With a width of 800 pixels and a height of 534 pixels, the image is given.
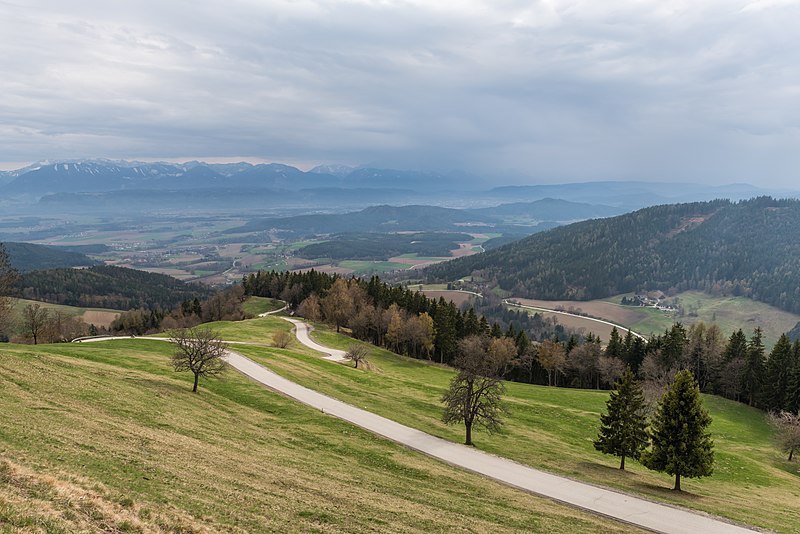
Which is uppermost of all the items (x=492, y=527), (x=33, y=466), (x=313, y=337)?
(x=33, y=466)

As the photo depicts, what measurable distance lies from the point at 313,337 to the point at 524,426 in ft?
184

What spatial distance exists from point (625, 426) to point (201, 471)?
123 ft

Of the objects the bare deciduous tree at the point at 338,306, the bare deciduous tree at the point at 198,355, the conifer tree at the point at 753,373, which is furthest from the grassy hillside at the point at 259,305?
the conifer tree at the point at 753,373

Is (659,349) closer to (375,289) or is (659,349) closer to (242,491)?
(375,289)

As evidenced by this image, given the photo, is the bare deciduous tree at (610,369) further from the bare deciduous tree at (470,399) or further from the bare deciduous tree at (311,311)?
the bare deciduous tree at (311,311)

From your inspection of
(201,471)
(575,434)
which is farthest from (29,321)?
(575,434)

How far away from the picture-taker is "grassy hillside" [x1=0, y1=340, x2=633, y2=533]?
16906mm

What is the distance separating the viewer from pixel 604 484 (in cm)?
3709

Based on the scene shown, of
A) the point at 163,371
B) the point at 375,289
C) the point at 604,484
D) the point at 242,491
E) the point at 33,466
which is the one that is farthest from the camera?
the point at 375,289

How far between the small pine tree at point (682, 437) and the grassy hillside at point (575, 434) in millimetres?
2006

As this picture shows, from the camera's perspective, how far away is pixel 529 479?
36.9m

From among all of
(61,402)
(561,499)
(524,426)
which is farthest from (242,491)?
(524,426)

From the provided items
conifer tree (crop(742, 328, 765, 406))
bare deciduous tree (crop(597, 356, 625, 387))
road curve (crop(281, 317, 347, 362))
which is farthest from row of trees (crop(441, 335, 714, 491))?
conifer tree (crop(742, 328, 765, 406))

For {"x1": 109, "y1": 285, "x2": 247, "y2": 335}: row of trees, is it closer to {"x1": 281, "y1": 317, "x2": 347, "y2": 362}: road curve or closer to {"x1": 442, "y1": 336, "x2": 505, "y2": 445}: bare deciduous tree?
{"x1": 281, "y1": 317, "x2": 347, "y2": 362}: road curve
